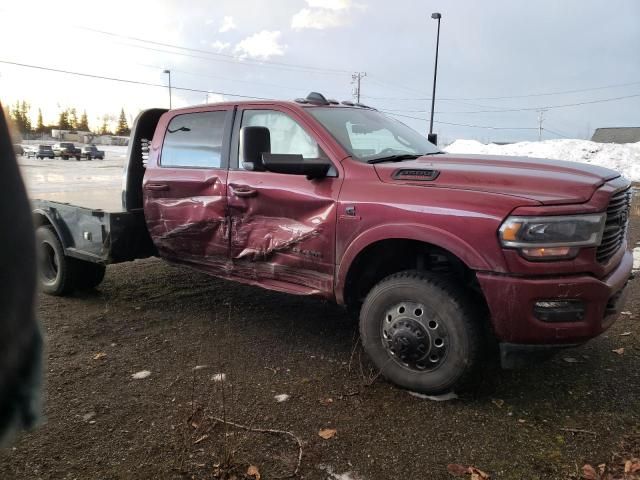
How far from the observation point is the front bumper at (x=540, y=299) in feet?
9.28

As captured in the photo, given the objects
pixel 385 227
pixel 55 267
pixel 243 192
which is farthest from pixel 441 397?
pixel 55 267

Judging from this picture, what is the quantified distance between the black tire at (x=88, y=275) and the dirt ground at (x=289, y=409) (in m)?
0.78

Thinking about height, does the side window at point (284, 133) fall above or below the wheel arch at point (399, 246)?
above

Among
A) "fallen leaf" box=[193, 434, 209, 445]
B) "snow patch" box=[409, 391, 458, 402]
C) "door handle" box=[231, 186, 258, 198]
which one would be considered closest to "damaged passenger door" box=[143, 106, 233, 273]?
"door handle" box=[231, 186, 258, 198]

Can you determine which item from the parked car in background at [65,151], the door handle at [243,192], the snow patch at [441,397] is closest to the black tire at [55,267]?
the door handle at [243,192]

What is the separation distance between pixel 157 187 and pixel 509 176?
3.02 meters

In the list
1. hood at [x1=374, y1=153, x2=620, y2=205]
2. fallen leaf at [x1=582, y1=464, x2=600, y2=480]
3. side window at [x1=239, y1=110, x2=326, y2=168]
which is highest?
side window at [x1=239, y1=110, x2=326, y2=168]

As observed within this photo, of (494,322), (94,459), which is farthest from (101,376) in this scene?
(494,322)

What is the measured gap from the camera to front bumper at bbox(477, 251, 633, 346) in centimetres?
283

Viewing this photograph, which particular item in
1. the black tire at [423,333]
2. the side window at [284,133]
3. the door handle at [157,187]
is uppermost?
the side window at [284,133]

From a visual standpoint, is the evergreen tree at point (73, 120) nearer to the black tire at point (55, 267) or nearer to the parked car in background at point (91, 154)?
the parked car in background at point (91, 154)

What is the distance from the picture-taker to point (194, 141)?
455cm

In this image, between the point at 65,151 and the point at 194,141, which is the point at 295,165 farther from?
the point at 65,151

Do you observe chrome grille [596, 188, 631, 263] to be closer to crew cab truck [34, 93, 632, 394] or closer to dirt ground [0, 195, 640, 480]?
crew cab truck [34, 93, 632, 394]
